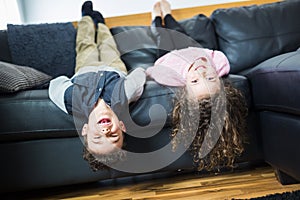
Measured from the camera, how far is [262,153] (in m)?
1.29

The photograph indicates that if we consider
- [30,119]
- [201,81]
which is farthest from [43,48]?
[201,81]

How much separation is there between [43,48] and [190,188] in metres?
0.96

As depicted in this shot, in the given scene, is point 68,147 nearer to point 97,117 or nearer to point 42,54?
point 97,117

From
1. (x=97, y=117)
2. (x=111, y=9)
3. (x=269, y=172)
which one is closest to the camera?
(x=97, y=117)

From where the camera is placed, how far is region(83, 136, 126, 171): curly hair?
1.13 meters

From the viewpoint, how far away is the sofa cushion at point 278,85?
3.25ft

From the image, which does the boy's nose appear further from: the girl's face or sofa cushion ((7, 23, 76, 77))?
sofa cushion ((7, 23, 76, 77))

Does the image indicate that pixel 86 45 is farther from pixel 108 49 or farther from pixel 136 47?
pixel 136 47

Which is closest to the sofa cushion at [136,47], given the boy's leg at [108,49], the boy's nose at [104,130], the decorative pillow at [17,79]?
the boy's leg at [108,49]

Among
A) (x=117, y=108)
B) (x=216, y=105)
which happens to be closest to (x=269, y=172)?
(x=216, y=105)

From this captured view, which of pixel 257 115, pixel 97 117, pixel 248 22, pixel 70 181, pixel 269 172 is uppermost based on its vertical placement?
pixel 248 22

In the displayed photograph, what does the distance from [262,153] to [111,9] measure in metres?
1.35

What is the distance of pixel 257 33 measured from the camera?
1.69 meters

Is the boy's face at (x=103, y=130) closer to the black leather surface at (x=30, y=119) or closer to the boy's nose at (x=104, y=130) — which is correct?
the boy's nose at (x=104, y=130)
